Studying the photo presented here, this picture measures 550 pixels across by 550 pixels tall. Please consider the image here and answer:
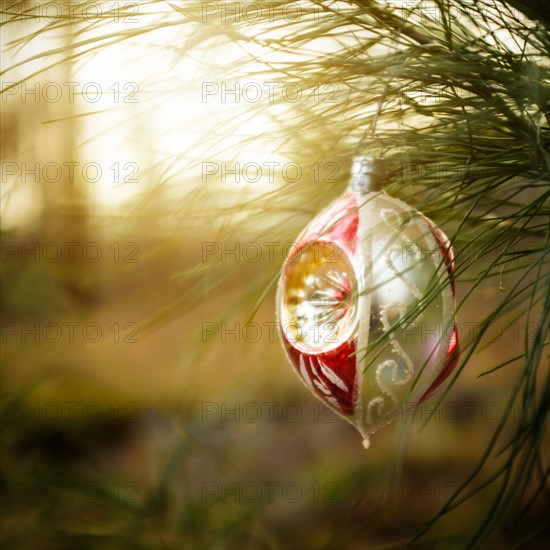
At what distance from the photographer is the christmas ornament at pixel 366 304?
15.7 inches

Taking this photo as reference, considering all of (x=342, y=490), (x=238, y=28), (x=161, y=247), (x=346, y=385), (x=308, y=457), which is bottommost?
(x=308, y=457)

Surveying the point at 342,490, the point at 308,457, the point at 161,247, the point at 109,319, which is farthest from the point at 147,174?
the point at 109,319

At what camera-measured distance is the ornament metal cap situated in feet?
1.36

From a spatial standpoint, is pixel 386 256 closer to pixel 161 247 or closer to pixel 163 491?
pixel 161 247

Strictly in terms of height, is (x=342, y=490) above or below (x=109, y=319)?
below

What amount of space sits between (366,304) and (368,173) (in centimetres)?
8

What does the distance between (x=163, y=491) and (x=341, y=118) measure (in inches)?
17.0

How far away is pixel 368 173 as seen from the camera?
0.42 meters

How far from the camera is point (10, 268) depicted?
34.9 inches
